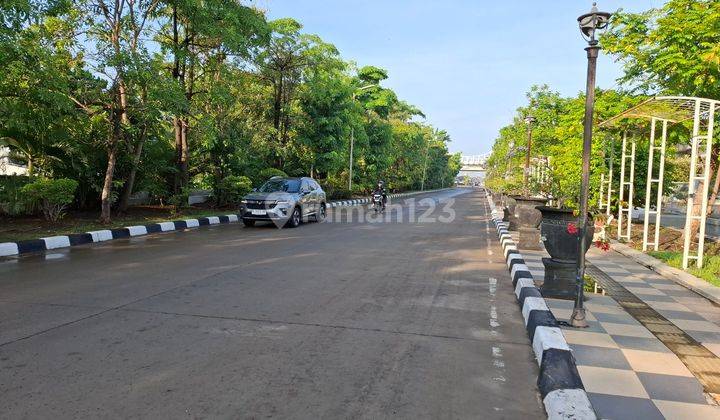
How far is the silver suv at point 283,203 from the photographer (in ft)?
47.1

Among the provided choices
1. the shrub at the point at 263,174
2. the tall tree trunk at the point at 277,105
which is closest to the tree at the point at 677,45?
the shrub at the point at 263,174

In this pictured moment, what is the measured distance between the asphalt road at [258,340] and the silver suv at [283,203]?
17.9 feet

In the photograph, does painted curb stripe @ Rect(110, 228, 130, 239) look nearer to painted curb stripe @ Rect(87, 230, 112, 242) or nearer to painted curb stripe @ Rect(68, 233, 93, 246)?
painted curb stripe @ Rect(87, 230, 112, 242)

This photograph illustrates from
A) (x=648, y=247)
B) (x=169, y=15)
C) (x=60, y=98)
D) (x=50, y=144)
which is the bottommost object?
(x=648, y=247)

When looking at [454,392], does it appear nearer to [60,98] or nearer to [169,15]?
[60,98]

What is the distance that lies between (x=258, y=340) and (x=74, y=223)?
34.0 feet

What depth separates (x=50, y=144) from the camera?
13.0 metres

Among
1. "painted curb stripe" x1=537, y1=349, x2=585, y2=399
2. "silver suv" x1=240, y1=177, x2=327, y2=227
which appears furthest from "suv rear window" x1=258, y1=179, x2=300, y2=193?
"painted curb stripe" x1=537, y1=349, x2=585, y2=399

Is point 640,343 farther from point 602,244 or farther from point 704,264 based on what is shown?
point 704,264

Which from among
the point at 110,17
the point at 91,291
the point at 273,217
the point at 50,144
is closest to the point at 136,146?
the point at 50,144

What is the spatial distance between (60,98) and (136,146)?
4297 millimetres

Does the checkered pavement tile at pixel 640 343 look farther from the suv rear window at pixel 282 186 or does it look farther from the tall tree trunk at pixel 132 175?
the tall tree trunk at pixel 132 175

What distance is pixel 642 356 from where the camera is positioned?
14.6 ft

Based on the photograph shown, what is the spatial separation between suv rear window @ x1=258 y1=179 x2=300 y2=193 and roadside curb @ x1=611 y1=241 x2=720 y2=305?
943 centimetres
